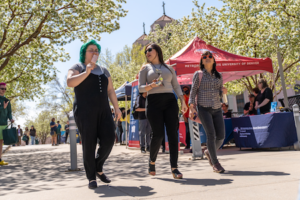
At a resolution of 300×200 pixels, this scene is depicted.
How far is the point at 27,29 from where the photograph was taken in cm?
1409

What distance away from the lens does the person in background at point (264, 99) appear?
334 inches

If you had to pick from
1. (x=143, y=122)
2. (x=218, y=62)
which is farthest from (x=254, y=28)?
(x=143, y=122)

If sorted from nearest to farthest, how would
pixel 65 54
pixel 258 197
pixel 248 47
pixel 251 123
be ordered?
pixel 258 197 < pixel 251 123 < pixel 65 54 < pixel 248 47

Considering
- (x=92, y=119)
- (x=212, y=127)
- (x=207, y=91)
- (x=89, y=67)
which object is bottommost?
(x=212, y=127)

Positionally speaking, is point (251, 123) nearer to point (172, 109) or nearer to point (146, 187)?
point (172, 109)

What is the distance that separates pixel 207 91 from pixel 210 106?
0.25m

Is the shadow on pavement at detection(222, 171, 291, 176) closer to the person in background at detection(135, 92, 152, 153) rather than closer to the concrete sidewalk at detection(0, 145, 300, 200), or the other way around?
the concrete sidewalk at detection(0, 145, 300, 200)

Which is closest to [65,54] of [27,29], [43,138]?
[27,29]

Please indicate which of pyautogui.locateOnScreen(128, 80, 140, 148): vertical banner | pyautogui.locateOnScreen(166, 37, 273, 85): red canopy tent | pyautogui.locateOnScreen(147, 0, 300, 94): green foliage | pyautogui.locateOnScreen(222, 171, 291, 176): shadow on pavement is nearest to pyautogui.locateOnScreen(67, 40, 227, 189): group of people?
pyautogui.locateOnScreen(222, 171, 291, 176): shadow on pavement

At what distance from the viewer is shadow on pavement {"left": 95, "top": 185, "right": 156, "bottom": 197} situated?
11.4 ft

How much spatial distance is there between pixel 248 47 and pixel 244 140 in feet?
35.5

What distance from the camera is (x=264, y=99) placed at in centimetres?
852

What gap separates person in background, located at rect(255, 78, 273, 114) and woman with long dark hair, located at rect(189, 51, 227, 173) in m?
4.03

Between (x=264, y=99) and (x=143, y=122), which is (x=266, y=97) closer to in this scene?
(x=264, y=99)
